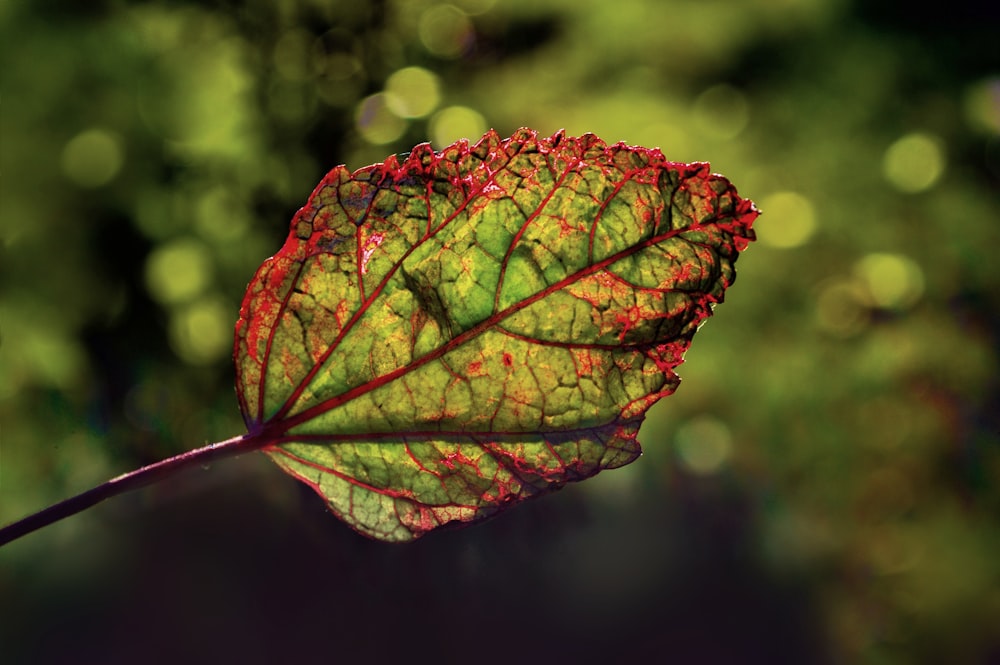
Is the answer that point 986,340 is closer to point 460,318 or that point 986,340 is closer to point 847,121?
point 847,121

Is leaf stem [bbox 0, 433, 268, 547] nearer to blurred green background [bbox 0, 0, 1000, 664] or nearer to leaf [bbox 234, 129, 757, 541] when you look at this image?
leaf [bbox 234, 129, 757, 541]

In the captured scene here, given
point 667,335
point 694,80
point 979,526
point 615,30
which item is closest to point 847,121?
point 694,80

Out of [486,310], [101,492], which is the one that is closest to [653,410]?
[486,310]

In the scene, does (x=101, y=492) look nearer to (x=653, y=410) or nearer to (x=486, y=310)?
(x=486, y=310)

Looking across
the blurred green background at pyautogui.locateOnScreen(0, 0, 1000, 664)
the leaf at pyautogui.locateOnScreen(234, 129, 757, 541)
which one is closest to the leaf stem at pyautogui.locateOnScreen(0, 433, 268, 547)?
the leaf at pyautogui.locateOnScreen(234, 129, 757, 541)

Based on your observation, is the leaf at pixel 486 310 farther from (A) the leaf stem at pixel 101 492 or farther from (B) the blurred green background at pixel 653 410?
(B) the blurred green background at pixel 653 410

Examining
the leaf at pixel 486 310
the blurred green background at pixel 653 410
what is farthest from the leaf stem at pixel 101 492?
the blurred green background at pixel 653 410
